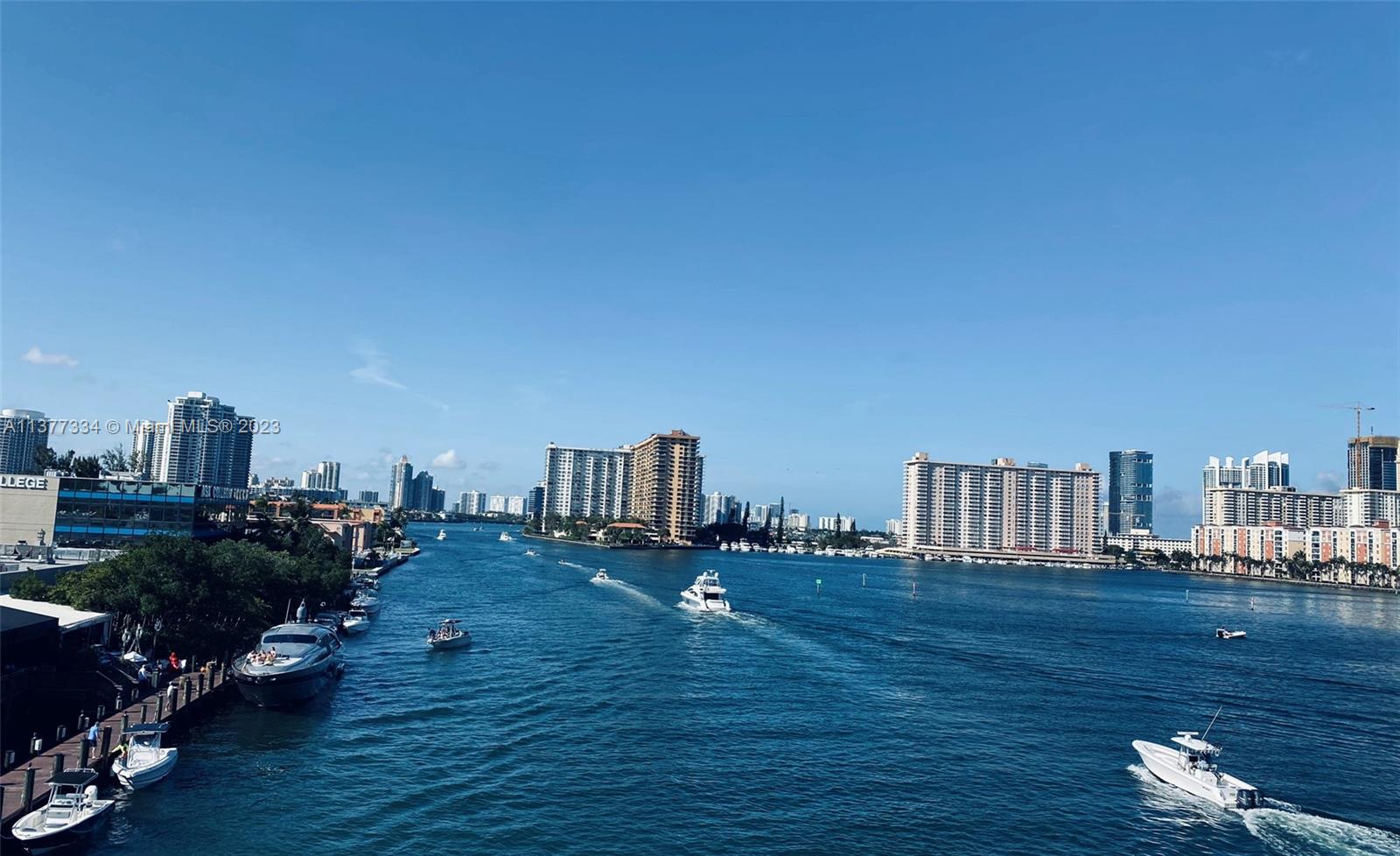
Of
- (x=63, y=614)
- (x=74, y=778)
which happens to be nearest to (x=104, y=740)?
(x=74, y=778)

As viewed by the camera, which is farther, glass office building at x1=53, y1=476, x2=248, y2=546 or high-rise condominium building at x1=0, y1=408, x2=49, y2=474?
high-rise condominium building at x1=0, y1=408, x2=49, y2=474

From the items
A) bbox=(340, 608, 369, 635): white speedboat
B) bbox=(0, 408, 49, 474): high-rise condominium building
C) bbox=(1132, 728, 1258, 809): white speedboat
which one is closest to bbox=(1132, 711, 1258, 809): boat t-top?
bbox=(1132, 728, 1258, 809): white speedboat

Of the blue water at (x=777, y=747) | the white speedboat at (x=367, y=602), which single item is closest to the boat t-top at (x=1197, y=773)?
the blue water at (x=777, y=747)

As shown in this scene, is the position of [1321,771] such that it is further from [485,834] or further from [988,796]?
[485,834]

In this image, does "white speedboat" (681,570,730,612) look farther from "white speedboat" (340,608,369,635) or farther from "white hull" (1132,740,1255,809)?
"white hull" (1132,740,1255,809)

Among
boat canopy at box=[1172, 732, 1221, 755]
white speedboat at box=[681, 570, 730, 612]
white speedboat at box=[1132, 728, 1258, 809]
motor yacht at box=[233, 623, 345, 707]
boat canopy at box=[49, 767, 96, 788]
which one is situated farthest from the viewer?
white speedboat at box=[681, 570, 730, 612]

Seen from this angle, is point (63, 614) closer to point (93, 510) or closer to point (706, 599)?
point (93, 510)

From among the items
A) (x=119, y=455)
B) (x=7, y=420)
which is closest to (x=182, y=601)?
(x=119, y=455)
